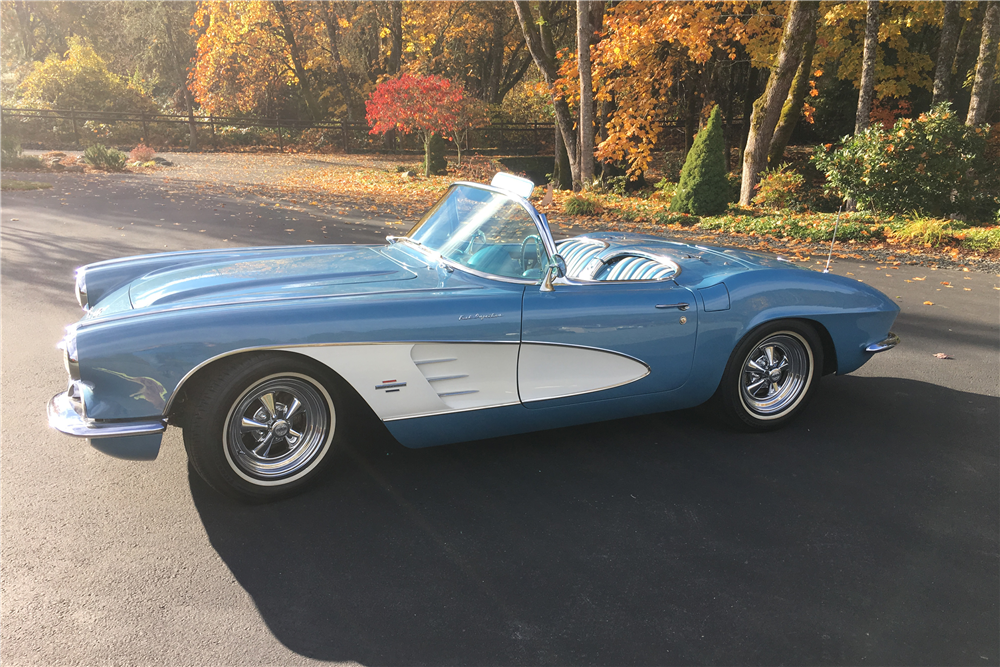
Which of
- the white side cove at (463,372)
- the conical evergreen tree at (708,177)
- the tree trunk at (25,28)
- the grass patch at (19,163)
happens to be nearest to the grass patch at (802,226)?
the conical evergreen tree at (708,177)

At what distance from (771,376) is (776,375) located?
0.14 feet

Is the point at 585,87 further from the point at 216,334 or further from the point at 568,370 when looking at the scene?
the point at 216,334

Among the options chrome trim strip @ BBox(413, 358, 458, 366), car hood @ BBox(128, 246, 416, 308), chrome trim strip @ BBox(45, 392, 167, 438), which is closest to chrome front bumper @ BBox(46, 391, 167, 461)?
chrome trim strip @ BBox(45, 392, 167, 438)

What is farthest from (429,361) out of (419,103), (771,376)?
(419,103)

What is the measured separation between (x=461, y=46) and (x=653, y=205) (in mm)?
19866

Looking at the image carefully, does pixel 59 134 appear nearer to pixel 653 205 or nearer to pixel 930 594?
pixel 653 205

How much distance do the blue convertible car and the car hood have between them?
0.02 metres

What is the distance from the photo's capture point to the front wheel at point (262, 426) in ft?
9.23

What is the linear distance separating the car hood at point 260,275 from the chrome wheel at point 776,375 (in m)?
2.09

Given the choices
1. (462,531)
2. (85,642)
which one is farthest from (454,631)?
(85,642)

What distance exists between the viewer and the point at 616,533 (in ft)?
9.73

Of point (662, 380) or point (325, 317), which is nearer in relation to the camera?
point (325, 317)

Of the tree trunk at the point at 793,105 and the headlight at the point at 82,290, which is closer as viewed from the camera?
the headlight at the point at 82,290

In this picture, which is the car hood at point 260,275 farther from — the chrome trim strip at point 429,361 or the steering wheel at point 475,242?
the chrome trim strip at point 429,361
